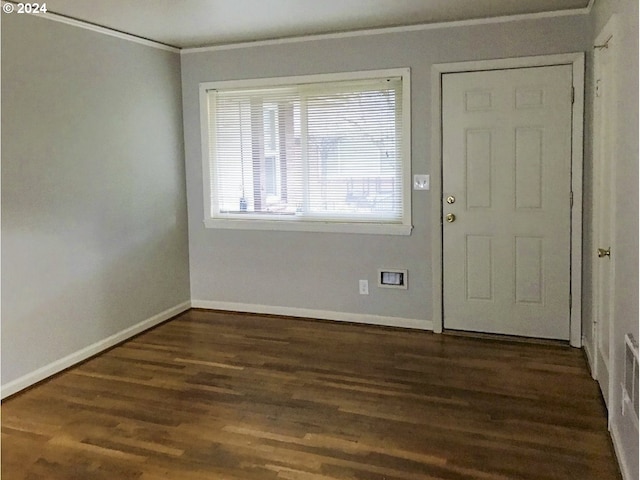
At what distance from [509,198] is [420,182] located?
648 millimetres

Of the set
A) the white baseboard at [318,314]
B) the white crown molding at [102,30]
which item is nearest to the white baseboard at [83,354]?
the white baseboard at [318,314]

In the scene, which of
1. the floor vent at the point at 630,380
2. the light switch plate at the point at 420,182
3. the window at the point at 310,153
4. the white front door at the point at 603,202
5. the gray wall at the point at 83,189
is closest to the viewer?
the floor vent at the point at 630,380

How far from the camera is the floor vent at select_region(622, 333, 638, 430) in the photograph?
2.29 meters

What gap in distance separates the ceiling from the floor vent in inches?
91.6

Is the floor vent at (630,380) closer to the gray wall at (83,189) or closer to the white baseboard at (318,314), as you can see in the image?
the white baseboard at (318,314)

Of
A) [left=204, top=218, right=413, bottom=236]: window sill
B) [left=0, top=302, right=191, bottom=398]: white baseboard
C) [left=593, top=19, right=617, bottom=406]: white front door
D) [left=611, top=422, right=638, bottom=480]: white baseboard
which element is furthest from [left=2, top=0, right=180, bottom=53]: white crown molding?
[left=611, top=422, right=638, bottom=480]: white baseboard

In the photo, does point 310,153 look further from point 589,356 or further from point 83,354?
point 589,356

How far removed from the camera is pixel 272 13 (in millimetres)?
3902

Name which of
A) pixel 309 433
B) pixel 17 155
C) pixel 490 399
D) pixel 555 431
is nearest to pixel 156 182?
pixel 17 155

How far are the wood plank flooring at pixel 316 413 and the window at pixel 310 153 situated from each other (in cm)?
103

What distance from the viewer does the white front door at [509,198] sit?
4.10 m

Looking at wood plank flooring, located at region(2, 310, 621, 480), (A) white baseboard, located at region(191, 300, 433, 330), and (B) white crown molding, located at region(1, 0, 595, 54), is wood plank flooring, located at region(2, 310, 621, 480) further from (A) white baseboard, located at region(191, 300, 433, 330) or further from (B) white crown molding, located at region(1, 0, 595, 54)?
(B) white crown molding, located at region(1, 0, 595, 54)

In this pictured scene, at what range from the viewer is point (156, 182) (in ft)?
15.8

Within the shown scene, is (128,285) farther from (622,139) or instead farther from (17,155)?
(622,139)
